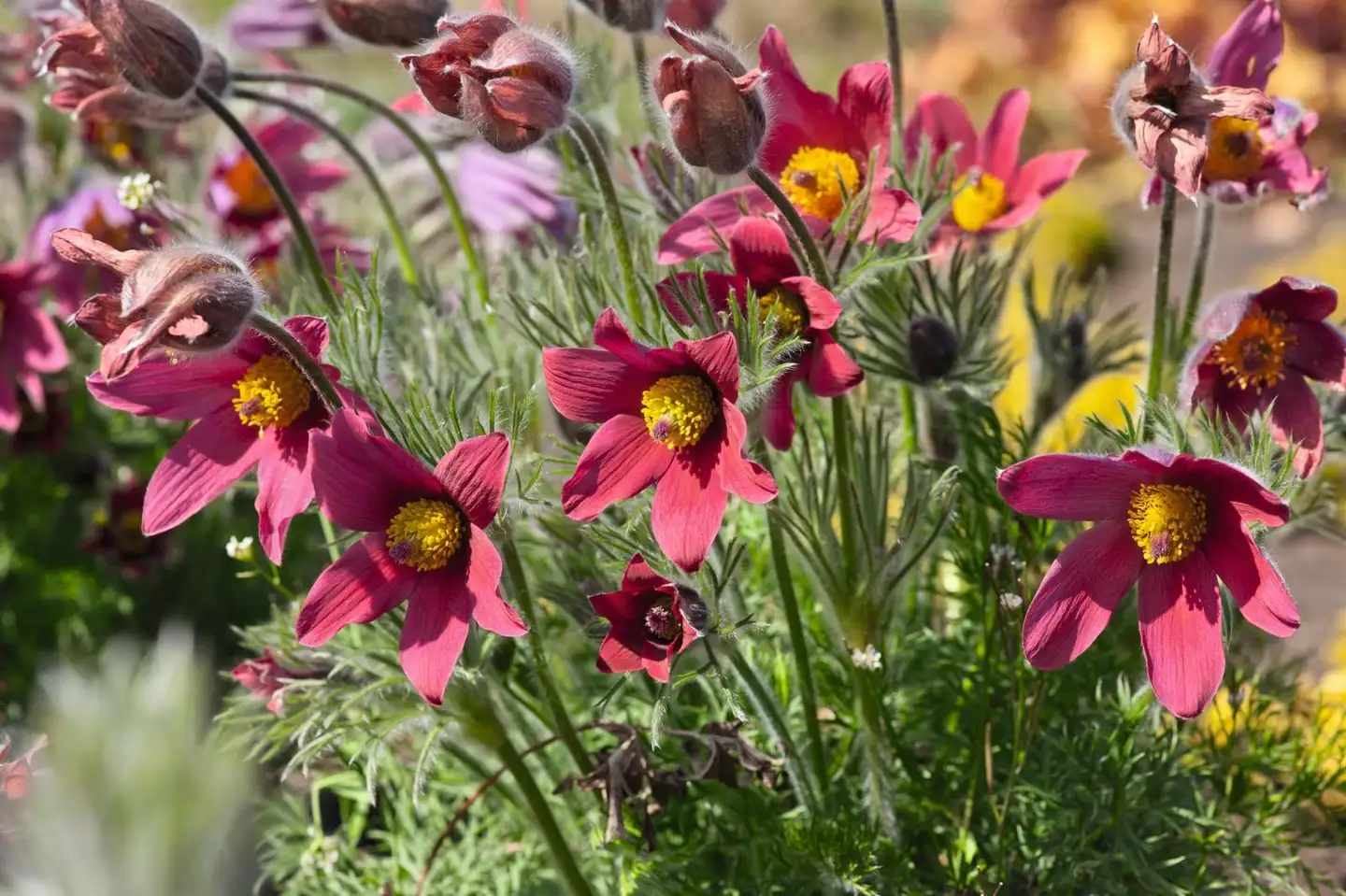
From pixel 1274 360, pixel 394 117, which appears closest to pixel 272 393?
pixel 394 117

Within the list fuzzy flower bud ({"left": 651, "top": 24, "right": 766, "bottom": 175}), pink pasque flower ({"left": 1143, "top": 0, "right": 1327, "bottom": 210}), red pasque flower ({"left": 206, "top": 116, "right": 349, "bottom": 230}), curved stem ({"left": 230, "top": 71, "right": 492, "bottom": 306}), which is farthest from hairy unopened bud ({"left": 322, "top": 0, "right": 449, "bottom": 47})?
pink pasque flower ({"left": 1143, "top": 0, "right": 1327, "bottom": 210})

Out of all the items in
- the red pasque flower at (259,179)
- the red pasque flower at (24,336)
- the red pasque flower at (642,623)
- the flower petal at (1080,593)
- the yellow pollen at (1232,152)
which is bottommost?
the red pasque flower at (24,336)

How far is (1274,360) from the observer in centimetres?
81

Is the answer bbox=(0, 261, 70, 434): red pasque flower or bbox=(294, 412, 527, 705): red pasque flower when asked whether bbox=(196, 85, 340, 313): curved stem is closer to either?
bbox=(294, 412, 527, 705): red pasque flower

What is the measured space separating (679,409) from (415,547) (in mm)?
173

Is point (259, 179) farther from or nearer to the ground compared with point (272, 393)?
nearer to the ground

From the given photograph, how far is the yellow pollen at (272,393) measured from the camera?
77cm

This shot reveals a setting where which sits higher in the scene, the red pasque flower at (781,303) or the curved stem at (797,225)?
the curved stem at (797,225)

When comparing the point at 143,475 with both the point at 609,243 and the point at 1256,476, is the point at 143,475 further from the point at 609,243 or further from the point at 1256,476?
the point at 1256,476

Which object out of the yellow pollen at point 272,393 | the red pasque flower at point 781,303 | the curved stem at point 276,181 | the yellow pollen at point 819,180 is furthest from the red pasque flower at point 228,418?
the yellow pollen at point 819,180

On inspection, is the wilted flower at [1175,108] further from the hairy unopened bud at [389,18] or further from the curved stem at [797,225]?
the hairy unopened bud at [389,18]

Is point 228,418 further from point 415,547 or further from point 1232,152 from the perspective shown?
point 1232,152

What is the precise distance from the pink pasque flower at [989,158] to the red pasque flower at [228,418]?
1.72 feet

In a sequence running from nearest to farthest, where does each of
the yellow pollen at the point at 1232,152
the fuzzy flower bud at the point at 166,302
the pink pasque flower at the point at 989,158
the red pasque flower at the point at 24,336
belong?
the fuzzy flower bud at the point at 166,302 → the yellow pollen at the point at 1232,152 → the pink pasque flower at the point at 989,158 → the red pasque flower at the point at 24,336
